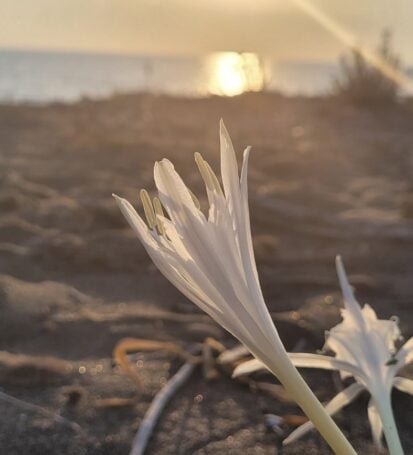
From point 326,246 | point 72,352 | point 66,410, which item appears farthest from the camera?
point 326,246

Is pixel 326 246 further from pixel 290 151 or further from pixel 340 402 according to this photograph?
pixel 290 151

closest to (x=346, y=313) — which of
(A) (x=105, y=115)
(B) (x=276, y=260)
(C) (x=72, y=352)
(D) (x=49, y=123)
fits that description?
(C) (x=72, y=352)

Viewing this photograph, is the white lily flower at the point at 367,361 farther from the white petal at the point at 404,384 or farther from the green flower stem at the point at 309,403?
the green flower stem at the point at 309,403

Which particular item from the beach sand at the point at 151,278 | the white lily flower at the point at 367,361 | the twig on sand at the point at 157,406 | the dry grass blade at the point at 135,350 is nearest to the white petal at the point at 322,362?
the white lily flower at the point at 367,361

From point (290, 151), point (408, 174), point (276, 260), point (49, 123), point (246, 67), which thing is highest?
point (246, 67)

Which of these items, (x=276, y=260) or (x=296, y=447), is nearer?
(x=296, y=447)

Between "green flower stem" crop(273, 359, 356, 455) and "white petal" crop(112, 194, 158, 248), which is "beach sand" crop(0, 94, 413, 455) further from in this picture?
"white petal" crop(112, 194, 158, 248)

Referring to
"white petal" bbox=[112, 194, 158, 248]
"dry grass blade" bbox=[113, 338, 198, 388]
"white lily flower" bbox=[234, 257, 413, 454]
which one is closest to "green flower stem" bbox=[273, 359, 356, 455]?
"white lily flower" bbox=[234, 257, 413, 454]
